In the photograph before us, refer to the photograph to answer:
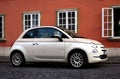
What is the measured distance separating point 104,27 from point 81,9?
177cm

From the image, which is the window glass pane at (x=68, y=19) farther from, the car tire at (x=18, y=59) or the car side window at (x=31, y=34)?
the car tire at (x=18, y=59)

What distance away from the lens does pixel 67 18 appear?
2327cm

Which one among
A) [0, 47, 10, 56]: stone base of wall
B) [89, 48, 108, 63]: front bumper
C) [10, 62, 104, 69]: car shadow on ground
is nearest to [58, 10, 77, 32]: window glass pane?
[0, 47, 10, 56]: stone base of wall

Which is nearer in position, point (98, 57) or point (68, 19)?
point (98, 57)

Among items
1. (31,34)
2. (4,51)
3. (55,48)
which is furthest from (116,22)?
(4,51)

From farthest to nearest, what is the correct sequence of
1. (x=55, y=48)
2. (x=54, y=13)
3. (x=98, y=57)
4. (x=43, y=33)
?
(x=54, y=13), (x=43, y=33), (x=55, y=48), (x=98, y=57)

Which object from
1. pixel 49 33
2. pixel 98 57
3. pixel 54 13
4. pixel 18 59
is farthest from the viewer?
pixel 54 13

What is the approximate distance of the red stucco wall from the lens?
22.3 meters

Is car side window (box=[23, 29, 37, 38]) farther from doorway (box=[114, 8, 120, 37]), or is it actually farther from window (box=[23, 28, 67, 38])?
doorway (box=[114, 8, 120, 37])

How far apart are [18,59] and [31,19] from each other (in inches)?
276

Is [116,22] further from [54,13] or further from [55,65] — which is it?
[55,65]

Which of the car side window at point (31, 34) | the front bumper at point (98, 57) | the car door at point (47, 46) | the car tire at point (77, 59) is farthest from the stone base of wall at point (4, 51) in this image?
the front bumper at point (98, 57)

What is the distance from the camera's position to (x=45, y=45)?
17062mm

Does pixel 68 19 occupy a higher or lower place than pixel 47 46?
higher
